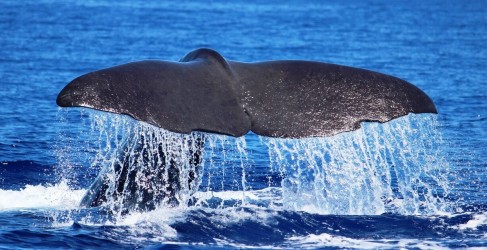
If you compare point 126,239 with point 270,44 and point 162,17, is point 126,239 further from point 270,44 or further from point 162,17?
point 162,17

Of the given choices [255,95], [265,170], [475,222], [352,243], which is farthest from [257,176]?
[255,95]

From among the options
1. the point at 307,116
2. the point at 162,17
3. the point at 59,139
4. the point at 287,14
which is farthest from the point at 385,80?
the point at 287,14

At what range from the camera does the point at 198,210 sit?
29.2 ft

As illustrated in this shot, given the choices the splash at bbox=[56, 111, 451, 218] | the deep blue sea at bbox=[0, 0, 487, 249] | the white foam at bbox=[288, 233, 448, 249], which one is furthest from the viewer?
the deep blue sea at bbox=[0, 0, 487, 249]

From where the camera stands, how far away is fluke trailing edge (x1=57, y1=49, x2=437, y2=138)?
657 cm

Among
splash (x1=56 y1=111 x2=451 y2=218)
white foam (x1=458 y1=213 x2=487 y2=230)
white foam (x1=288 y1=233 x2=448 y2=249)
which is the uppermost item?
splash (x1=56 y1=111 x2=451 y2=218)

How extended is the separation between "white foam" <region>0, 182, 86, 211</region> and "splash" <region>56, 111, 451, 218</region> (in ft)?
1.66

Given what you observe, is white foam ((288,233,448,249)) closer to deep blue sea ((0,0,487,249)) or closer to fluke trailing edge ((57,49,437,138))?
deep blue sea ((0,0,487,249))

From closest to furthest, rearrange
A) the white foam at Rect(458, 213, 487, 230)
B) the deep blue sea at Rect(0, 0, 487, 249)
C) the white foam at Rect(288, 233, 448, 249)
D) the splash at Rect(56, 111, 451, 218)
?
the splash at Rect(56, 111, 451, 218), the white foam at Rect(288, 233, 448, 249), the deep blue sea at Rect(0, 0, 487, 249), the white foam at Rect(458, 213, 487, 230)

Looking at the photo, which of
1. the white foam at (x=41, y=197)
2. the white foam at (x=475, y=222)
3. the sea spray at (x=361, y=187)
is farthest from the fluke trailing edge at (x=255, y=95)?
the white foam at (x=41, y=197)

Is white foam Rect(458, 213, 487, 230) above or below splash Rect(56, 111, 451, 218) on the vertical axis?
below

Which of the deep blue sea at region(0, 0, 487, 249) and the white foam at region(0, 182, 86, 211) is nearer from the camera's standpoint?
the deep blue sea at region(0, 0, 487, 249)

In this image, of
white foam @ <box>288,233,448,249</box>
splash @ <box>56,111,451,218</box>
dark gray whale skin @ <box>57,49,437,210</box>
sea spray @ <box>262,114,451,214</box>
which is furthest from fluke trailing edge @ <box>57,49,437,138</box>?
white foam @ <box>288,233,448,249</box>

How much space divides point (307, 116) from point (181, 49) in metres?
22.7
